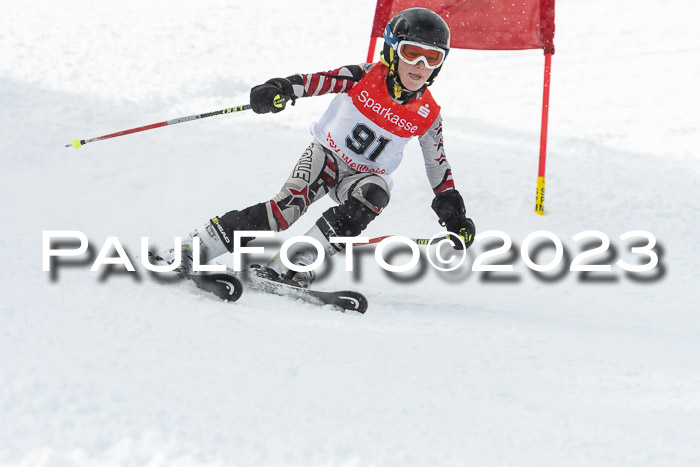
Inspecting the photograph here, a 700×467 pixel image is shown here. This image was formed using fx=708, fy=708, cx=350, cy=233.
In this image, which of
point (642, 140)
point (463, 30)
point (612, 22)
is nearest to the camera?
point (463, 30)

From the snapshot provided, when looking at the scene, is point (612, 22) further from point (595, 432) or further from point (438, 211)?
point (595, 432)

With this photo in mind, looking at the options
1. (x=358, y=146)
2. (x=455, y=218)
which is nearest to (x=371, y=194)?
(x=358, y=146)

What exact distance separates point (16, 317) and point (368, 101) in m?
2.17

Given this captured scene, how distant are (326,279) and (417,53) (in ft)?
5.24

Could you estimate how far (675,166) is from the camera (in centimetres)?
726

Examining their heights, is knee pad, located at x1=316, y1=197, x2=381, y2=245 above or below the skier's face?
below

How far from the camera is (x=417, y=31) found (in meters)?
3.73

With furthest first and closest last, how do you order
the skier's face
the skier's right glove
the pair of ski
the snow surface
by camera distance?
1. the skier's face
2. the skier's right glove
3. the pair of ski
4. the snow surface

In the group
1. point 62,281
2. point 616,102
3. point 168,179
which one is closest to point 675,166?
point 616,102

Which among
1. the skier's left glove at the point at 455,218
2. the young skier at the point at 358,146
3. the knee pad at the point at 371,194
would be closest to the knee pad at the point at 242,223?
the young skier at the point at 358,146

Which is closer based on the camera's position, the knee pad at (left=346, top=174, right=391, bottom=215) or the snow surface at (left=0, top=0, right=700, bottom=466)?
the snow surface at (left=0, top=0, right=700, bottom=466)

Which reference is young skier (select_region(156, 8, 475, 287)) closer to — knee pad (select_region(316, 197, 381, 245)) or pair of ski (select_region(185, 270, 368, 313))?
knee pad (select_region(316, 197, 381, 245))

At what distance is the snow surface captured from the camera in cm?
209

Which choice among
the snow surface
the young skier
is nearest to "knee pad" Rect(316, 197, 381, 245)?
the young skier
